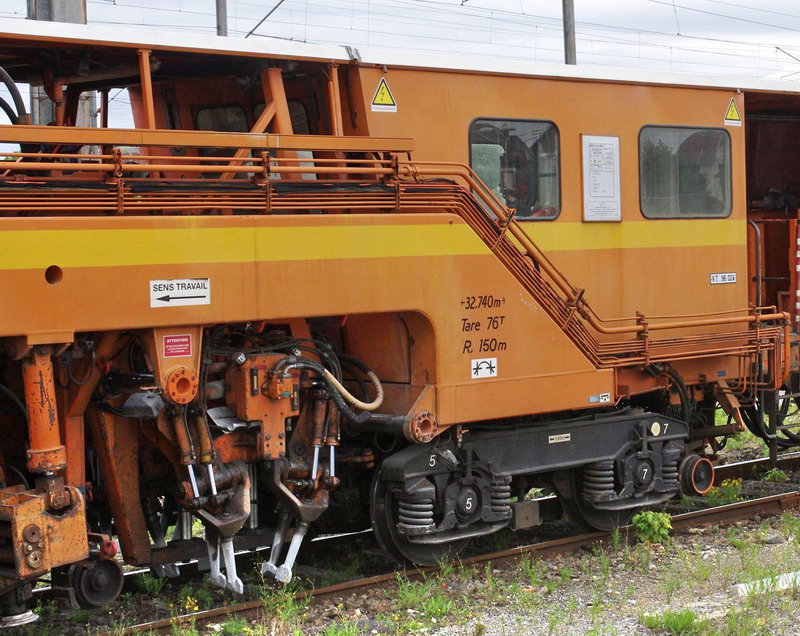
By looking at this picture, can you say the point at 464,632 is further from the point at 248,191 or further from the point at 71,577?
the point at 248,191

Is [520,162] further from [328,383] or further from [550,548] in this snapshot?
[550,548]

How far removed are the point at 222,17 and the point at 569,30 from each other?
602 cm

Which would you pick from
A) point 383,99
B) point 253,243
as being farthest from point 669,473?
point 253,243

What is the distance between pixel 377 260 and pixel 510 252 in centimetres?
118

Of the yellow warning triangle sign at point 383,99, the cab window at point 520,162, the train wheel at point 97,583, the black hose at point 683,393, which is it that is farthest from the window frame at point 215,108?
the black hose at point 683,393

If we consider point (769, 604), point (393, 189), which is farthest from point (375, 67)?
point (769, 604)

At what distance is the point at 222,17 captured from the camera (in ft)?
51.9

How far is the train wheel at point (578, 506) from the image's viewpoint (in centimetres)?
877

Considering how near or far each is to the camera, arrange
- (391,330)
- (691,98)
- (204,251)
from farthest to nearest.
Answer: (691,98), (391,330), (204,251)

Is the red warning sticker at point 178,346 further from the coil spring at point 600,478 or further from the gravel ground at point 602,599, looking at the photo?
the coil spring at point 600,478

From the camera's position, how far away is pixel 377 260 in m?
7.10

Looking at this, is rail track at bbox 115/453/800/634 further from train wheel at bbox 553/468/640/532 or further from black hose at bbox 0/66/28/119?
black hose at bbox 0/66/28/119

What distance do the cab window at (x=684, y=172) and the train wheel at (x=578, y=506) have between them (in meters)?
2.23

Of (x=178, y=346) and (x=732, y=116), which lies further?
(x=732, y=116)
